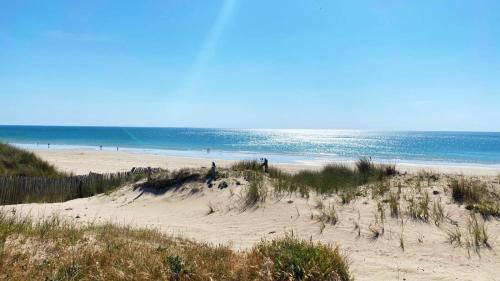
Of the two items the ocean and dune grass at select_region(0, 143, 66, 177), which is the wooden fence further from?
the ocean

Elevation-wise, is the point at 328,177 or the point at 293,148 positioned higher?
the point at 328,177

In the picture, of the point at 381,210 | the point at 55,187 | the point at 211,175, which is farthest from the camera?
the point at 55,187

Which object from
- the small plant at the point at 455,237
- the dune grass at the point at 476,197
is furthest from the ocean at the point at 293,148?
the small plant at the point at 455,237

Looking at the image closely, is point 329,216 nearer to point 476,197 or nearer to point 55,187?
point 476,197

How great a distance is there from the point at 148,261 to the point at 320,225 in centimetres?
509

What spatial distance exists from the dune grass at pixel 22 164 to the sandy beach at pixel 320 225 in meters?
5.53

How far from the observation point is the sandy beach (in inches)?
257

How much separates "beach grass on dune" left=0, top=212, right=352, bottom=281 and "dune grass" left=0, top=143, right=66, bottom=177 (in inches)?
541

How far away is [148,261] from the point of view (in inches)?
187

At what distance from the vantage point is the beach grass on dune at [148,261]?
4.43m

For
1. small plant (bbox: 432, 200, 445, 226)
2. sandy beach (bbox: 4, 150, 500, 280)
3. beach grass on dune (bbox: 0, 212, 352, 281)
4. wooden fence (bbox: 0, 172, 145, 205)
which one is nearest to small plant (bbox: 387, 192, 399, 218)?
sandy beach (bbox: 4, 150, 500, 280)

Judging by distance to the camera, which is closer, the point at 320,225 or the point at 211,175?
the point at 320,225

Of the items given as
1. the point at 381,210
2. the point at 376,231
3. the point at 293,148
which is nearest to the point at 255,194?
the point at 381,210

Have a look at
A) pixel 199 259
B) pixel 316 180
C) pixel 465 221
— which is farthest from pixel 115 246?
pixel 316 180
